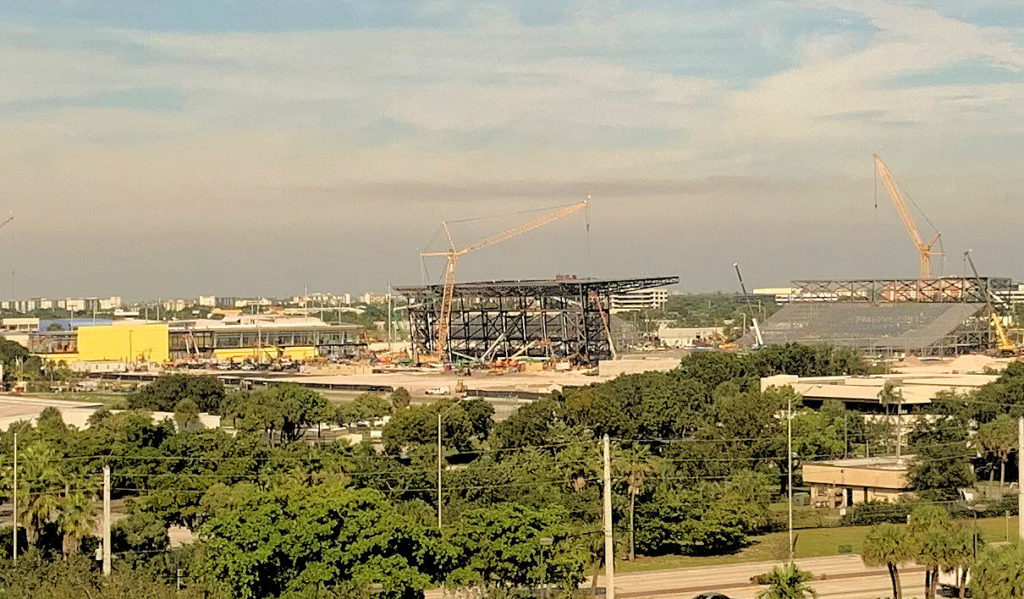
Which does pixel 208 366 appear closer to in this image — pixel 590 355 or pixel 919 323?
pixel 590 355

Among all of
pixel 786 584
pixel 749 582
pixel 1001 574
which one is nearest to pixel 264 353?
pixel 749 582

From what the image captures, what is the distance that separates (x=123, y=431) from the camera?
51906 mm

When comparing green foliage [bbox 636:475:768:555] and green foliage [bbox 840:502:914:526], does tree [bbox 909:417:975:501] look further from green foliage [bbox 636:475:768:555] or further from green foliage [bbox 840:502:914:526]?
green foliage [bbox 636:475:768:555]

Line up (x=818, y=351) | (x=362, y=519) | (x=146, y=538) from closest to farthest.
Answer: (x=362, y=519)
(x=146, y=538)
(x=818, y=351)

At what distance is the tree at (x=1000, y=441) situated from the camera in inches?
1938

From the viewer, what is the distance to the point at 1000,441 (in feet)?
163

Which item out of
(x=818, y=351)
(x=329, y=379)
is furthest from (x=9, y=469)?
(x=329, y=379)

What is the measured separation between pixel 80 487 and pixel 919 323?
348 feet

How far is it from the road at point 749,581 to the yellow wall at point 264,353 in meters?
133

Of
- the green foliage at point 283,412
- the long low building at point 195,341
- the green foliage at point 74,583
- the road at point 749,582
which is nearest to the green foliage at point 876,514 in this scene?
the road at point 749,582

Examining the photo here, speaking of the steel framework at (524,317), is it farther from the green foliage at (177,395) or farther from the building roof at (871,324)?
the green foliage at (177,395)

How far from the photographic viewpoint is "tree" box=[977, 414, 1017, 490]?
49219 mm

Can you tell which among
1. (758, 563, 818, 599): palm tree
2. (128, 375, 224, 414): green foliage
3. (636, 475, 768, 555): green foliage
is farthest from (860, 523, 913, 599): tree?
(128, 375, 224, 414): green foliage

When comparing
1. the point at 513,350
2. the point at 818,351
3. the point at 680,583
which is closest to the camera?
the point at 680,583
